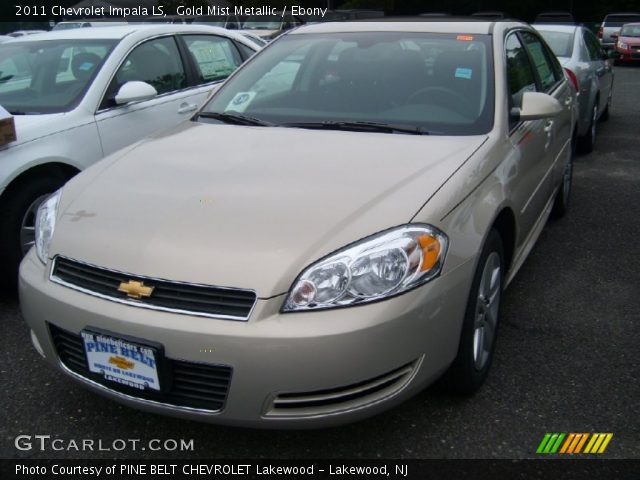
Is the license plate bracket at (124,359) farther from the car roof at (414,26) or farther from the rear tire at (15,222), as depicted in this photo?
the car roof at (414,26)

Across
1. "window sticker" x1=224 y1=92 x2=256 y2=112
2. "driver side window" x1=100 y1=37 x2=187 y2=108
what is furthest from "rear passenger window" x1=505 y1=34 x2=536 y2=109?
"driver side window" x1=100 y1=37 x2=187 y2=108

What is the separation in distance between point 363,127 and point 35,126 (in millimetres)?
2015

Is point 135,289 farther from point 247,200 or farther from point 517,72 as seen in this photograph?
point 517,72

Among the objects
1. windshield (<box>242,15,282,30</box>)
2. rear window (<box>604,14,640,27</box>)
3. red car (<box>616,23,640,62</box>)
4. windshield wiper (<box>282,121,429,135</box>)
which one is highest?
windshield wiper (<box>282,121,429,135</box>)

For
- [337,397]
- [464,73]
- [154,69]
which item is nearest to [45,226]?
[337,397]

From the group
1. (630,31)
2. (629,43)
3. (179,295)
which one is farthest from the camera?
(630,31)

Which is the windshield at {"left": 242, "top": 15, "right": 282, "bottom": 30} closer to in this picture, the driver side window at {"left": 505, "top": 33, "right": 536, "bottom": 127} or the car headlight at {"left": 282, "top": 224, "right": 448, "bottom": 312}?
the driver side window at {"left": 505, "top": 33, "right": 536, "bottom": 127}

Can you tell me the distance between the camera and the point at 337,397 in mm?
2129

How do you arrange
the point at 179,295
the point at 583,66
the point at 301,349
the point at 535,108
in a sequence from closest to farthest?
the point at 301,349 < the point at 179,295 < the point at 535,108 < the point at 583,66

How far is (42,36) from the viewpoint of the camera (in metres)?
4.95

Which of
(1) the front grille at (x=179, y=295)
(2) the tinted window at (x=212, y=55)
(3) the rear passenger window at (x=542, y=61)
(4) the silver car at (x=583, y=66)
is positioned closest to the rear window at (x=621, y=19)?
(4) the silver car at (x=583, y=66)

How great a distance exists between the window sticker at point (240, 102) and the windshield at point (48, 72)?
48.2 inches

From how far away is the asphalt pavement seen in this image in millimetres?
2436

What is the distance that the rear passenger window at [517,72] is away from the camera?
3336 mm
